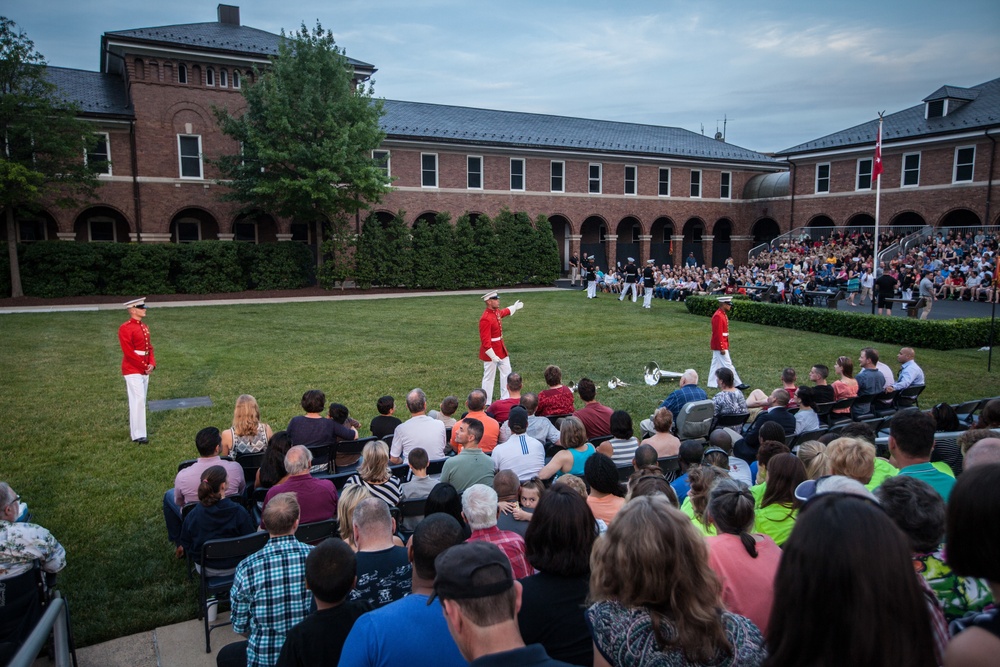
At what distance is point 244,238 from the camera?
3625 cm

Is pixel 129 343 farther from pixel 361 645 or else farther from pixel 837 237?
pixel 837 237

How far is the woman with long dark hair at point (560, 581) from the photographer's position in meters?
3.18

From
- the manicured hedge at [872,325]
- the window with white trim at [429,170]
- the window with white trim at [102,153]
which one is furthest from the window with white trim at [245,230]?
the manicured hedge at [872,325]

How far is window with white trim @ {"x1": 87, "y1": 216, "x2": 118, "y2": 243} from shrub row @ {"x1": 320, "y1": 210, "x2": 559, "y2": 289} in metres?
11.0

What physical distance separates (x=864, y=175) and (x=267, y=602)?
143 feet


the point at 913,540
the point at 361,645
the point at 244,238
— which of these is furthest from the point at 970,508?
the point at 244,238

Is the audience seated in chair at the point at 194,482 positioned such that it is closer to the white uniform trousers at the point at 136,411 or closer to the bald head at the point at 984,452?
the white uniform trousers at the point at 136,411

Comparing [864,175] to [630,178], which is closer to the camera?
[864,175]

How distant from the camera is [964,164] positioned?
35.4m

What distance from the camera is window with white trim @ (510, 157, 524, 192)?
40250mm

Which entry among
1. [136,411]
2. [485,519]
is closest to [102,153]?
[136,411]

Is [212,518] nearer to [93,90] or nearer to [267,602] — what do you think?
[267,602]

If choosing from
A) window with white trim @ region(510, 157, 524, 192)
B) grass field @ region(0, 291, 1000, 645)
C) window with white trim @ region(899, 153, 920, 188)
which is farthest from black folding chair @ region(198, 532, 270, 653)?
window with white trim @ region(899, 153, 920, 188)

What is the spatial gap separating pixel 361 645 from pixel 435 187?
3631 cm
